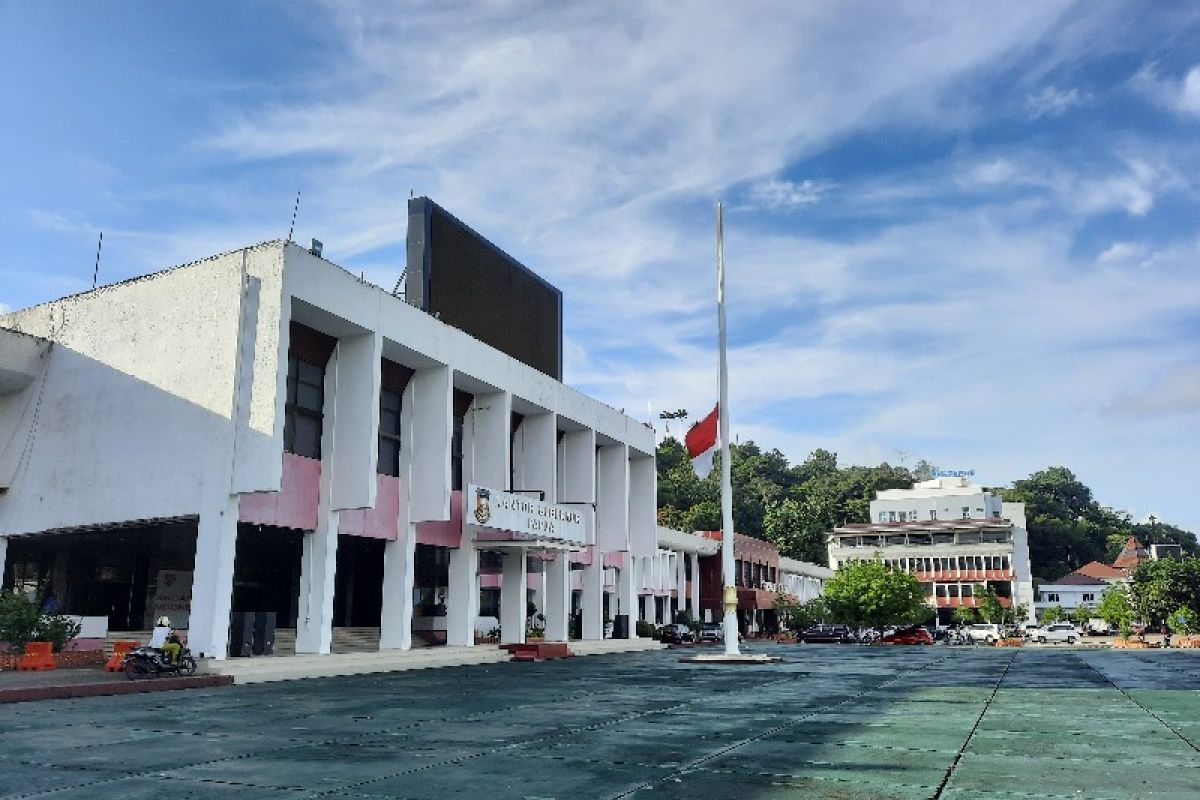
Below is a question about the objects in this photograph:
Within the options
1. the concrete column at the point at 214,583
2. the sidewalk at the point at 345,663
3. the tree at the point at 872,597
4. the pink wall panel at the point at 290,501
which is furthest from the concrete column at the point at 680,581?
the concrete column at the point at 214,583

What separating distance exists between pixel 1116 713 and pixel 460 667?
2025 cm

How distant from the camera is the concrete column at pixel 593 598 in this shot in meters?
45.9

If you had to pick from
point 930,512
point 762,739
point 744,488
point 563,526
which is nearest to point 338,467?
point 563,526

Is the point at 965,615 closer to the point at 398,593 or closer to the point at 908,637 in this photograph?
the point at 908,637

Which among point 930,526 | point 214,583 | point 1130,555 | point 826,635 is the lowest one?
point 826,635

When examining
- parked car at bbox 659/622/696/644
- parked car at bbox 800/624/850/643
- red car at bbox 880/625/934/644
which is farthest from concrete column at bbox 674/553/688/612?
red car at bbox 880/625/934/644

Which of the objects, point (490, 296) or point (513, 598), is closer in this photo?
point (490, 296)

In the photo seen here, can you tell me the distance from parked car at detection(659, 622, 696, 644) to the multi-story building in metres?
54.6

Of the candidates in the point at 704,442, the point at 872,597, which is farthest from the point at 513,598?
the point at 872,597

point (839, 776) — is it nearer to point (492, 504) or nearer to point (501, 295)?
point (492, 504)

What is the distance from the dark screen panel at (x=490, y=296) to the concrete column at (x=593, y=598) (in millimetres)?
9808

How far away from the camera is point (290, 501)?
27516mm

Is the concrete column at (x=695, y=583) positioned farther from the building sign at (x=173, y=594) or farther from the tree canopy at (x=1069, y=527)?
the tree canopy at (x=1069, y=527)

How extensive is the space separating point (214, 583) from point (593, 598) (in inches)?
966
